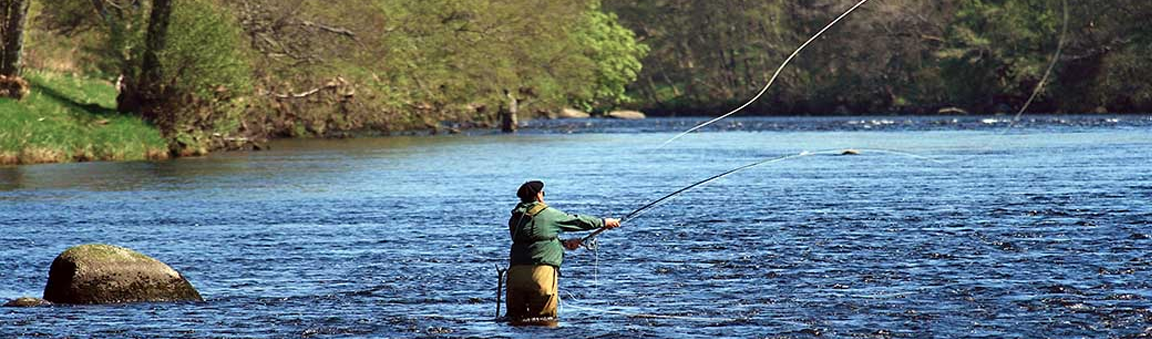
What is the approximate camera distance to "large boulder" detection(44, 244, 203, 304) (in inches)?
659

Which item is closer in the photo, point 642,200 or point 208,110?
point 642,200

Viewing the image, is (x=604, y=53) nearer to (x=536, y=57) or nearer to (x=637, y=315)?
(x=536, y=57)

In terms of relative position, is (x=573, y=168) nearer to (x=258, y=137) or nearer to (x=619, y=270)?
(x=258, y=137)

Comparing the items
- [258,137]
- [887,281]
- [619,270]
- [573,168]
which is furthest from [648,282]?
[258,137]

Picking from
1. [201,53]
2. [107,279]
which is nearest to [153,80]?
[201,53]

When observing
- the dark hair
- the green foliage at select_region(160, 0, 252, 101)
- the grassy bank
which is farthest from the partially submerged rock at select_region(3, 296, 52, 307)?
the green foliage at select_region(160, 0, 252, 101)

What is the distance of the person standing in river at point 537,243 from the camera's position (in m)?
14.5

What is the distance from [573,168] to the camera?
1703 inches

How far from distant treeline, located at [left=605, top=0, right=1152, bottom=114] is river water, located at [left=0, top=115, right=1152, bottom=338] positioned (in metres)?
41.9

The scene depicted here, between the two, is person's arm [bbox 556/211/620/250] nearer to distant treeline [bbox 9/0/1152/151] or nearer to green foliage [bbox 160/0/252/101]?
green foliage [bbox 160/0/252/101]

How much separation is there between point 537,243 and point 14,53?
36084 mm

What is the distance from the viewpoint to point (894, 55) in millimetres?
105750

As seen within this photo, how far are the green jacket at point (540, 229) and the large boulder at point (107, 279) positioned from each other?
4.37m

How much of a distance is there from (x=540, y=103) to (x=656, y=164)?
40.0m
